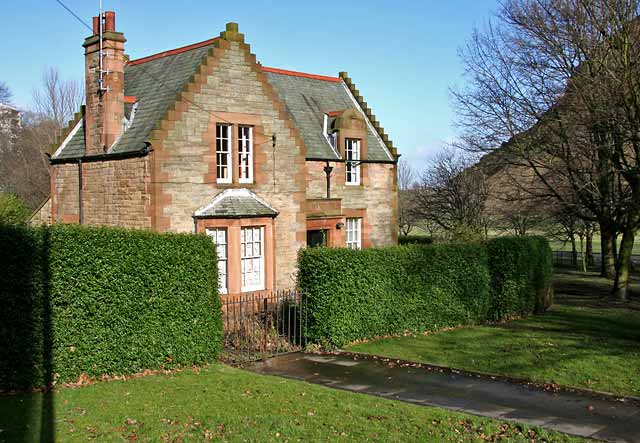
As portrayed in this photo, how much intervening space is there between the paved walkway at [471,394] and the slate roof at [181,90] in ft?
30.2

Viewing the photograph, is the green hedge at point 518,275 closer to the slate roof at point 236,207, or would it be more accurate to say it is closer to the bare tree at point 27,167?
the slate roof at point 236,207

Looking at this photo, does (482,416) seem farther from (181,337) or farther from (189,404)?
(181,337)

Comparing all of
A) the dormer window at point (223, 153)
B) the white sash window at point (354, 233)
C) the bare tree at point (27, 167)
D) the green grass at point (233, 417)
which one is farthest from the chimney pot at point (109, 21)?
the bare tree at point (27, 167)

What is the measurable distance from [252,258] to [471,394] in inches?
405

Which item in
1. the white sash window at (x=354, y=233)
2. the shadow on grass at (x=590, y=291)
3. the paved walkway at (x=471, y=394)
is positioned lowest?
the paved walkway at (x=471, y=394)

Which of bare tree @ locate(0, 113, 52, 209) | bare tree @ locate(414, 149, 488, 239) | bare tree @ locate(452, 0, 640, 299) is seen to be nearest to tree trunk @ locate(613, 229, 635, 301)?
bare tree @ locate(452, 0, 640, 299)

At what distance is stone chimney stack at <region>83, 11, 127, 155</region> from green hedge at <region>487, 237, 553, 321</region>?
13.5 m

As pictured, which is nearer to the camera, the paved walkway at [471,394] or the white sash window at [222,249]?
the paved walkway at [471,394]

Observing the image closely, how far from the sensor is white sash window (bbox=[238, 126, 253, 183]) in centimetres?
2189

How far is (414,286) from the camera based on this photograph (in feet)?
63.8

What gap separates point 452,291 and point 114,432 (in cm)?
1335

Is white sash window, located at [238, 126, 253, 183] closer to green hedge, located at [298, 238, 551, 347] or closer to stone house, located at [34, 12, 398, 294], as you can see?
stone house, located at [34, 12, 398, 294]

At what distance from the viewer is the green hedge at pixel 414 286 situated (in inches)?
684

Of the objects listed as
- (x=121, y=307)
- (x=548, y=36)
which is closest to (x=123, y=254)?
(x=121, y=307)
